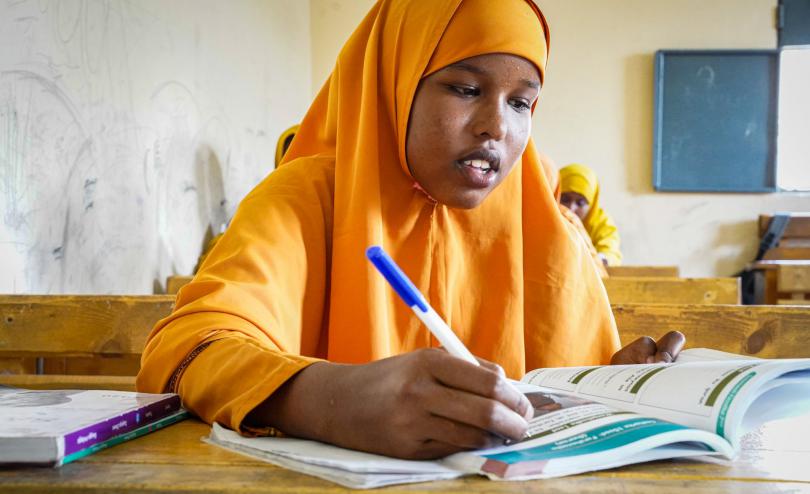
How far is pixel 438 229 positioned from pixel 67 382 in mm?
593

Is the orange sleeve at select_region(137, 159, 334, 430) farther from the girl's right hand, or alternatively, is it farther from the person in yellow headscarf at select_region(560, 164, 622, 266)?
the person in yellow headscarf at select_region(560, 164, 622, 266)

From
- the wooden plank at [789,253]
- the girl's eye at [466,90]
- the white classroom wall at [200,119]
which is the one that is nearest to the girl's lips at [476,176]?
the girl's eye at [466,90]

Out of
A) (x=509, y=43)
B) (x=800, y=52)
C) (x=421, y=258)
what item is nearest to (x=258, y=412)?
(x=421, y=258)

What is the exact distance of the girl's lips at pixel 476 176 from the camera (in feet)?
3.82

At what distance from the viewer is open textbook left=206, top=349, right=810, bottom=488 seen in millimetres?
590

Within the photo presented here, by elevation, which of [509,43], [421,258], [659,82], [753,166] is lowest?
[421,258]

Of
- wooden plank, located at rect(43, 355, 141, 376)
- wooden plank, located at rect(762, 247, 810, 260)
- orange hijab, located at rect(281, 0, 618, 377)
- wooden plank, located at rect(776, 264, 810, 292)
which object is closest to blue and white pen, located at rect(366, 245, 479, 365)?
orange hijab, located at rect(281, 0, 618, 377)

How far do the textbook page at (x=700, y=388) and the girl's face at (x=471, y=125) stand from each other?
0.40m

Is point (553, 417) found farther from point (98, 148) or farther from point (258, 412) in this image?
point (98, 148)

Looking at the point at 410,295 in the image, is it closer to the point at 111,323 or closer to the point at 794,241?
the point at 111,323

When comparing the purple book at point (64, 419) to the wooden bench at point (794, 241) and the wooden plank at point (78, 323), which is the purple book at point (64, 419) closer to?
the wooden plank at point (78, 323)

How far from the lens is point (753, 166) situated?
6184 mm

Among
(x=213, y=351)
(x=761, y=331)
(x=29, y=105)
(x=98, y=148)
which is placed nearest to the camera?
(x=213, y=351)

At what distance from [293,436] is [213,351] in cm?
17
